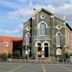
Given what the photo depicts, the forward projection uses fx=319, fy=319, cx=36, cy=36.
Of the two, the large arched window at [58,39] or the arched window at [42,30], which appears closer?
the large arched window at [58,39]

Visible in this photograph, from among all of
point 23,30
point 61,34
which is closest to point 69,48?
point 61,34

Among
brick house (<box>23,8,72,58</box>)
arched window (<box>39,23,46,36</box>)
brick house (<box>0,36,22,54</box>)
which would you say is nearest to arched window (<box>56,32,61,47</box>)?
brick house (<box>23,8,72,58</box>)

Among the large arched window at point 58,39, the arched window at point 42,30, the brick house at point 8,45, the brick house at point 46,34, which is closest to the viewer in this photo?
the brick house at point 46,34

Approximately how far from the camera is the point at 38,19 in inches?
3752

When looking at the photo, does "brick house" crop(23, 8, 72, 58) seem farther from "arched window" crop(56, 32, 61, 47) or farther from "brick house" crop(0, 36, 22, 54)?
"brick house" crop(0, 36, 22, 54)

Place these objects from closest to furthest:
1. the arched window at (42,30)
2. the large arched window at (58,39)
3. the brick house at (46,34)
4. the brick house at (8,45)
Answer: the brick house at (46,34), the large arched window at (58,39), the arched window at (42,30), the brick house at (8,45)

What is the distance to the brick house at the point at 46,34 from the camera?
9344cm

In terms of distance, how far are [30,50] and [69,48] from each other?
13876 mm

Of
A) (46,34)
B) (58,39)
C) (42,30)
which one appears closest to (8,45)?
(42,30)

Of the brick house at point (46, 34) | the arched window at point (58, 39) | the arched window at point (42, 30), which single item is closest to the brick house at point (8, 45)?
the brick house at point (46, 34)

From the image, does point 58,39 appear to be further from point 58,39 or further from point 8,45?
point 8,45

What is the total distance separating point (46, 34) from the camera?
94688mm

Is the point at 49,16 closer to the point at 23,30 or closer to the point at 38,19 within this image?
the point at 38,19

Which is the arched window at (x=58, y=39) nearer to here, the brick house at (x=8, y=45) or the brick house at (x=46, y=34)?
the brick house at (x=46, y=34)
